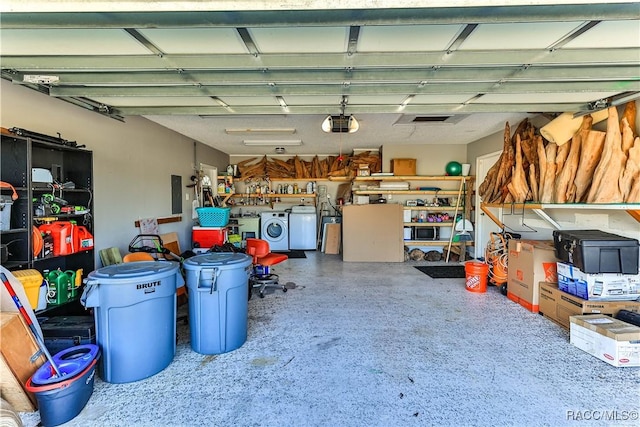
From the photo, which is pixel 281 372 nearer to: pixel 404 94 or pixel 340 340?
pixel 340 340

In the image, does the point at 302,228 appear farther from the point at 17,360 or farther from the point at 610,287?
the point at 17,360

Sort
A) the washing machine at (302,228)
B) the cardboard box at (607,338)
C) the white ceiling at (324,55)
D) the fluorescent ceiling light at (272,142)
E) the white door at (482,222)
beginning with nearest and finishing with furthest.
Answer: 1. the white ceiling at (324,55)
2. the cardboard box at (607,338)
3. the white door at (482,222)
4. the fluorescent ceiling light at (272,142)
5. the washing machine at (302,228)

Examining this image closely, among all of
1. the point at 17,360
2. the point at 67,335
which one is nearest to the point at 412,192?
the point at 67,335

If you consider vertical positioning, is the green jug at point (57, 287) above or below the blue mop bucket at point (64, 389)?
above

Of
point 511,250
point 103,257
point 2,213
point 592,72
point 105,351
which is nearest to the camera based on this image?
point 105,351

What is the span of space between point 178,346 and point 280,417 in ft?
4.21

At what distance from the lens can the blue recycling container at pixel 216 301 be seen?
235 cm

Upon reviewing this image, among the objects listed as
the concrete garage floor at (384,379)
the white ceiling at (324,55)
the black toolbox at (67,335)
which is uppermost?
the white ceiling at (324,55)

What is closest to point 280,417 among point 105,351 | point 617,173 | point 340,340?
point 340,340

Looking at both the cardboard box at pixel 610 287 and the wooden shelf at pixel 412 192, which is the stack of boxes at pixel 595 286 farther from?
the wooden shelf at pixel 412 192

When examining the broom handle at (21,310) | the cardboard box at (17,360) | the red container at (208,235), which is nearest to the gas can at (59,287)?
the broom handle at (21,310)

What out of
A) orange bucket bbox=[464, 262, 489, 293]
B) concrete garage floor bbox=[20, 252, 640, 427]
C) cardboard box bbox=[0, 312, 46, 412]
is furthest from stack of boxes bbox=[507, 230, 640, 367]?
cardboard box bbox=[0, 312, 46, 412]

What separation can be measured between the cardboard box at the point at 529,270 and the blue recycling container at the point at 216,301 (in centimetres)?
306

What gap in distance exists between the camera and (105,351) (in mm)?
2006
